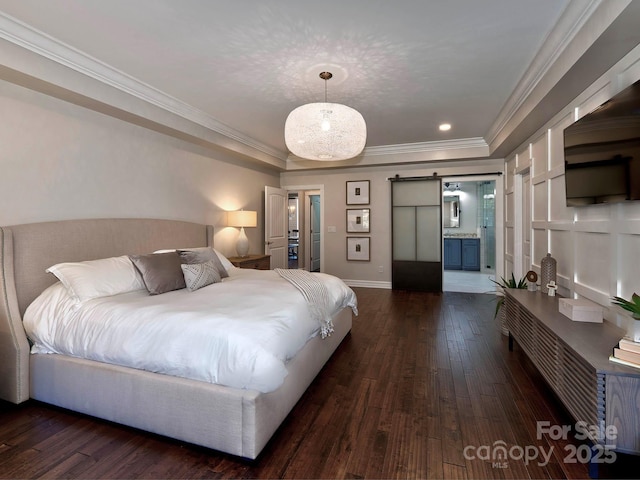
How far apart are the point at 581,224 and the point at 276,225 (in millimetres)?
4624

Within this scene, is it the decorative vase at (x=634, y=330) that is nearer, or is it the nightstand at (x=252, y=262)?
the decorative vase at (x=634, y=330)

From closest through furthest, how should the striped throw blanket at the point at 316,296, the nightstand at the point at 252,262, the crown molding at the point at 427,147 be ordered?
the striped throw blanket at the point at 316,296
the nightstand at the point at 252,262
the crown molding at the point at 427,147

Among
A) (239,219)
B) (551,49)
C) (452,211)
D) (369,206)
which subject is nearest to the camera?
(551,49)

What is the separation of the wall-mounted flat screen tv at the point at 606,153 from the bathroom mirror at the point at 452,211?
6.69 m

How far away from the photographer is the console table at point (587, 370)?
1.47 m

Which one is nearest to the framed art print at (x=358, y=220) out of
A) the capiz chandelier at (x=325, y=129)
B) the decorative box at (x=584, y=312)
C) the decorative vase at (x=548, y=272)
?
the capiz chandelier at (x=325, y=129)

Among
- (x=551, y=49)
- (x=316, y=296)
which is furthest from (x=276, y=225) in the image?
(x=551, y=49)

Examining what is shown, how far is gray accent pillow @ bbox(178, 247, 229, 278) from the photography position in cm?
315

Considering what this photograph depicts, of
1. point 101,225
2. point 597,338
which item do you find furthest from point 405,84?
→ point 101,225

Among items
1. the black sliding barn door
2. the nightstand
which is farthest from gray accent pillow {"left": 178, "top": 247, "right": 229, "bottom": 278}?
the black sliding barn door

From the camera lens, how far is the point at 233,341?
172 centimetres

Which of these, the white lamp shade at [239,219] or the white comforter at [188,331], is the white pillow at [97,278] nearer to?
the white comforter at [188,331]

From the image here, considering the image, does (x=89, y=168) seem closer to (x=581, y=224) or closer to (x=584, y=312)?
(x=584, y=312)

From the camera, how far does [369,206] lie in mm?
6363
